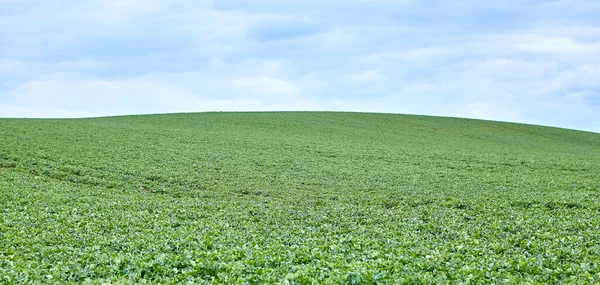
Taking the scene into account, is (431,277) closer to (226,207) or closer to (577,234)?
(577,234)

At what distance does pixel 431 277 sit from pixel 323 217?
29.2 feet

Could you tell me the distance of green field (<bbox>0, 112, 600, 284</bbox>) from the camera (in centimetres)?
1263

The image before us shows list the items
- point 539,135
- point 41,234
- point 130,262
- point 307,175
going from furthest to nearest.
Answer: point 539,135
point 307,175
point 41,234
point 130,262

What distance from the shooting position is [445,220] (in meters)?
20.3

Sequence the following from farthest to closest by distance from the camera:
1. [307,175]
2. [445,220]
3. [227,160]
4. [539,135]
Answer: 1. [539,135]
2. [227,160]
3. [307,175]
4. [445,220]

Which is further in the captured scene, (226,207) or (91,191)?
(91,191)

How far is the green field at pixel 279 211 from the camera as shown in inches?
497

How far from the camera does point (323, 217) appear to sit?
2053 centimetres

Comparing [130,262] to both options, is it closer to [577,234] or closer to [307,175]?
[577,234]

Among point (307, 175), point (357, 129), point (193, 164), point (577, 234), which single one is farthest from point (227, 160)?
point (357, 129)

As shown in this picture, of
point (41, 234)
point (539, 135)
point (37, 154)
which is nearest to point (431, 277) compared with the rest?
point (41, 234)

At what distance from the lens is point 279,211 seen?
71.1 feet

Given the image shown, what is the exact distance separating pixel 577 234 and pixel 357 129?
47060 millimetres

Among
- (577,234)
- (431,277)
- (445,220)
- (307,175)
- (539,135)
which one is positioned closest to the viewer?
(431,277)
